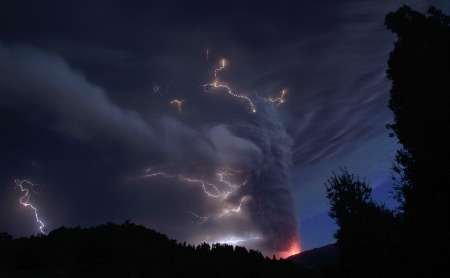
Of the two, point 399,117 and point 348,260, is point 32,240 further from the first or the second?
point 399,117

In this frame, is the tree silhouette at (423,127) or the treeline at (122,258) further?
the treeline at (122,258)

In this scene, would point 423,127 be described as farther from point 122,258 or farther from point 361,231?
point 122,258

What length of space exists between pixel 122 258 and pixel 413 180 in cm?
1556

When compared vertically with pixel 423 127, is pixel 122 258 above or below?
below

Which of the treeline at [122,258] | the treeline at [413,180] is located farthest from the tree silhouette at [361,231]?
the treeline at [122,258]

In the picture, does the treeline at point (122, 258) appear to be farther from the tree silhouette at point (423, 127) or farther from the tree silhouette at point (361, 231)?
the tree silhouette at point (423, 127)

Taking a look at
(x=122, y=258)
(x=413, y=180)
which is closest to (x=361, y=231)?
(x=413, y=180)

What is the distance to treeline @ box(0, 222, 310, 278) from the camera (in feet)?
57.7

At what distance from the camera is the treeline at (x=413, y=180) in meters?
14.0

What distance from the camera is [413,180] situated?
16.0 m

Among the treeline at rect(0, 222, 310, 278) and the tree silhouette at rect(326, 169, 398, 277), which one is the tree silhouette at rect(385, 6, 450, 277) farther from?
the treeline at rect(0, 222, 310, 278)

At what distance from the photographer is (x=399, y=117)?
17.1 m

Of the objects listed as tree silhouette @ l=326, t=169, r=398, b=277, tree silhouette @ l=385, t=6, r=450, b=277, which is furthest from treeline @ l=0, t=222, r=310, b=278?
tree silhouette @ l=385, t=6, r=450, b=277

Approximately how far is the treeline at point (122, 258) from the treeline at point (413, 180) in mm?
6484
